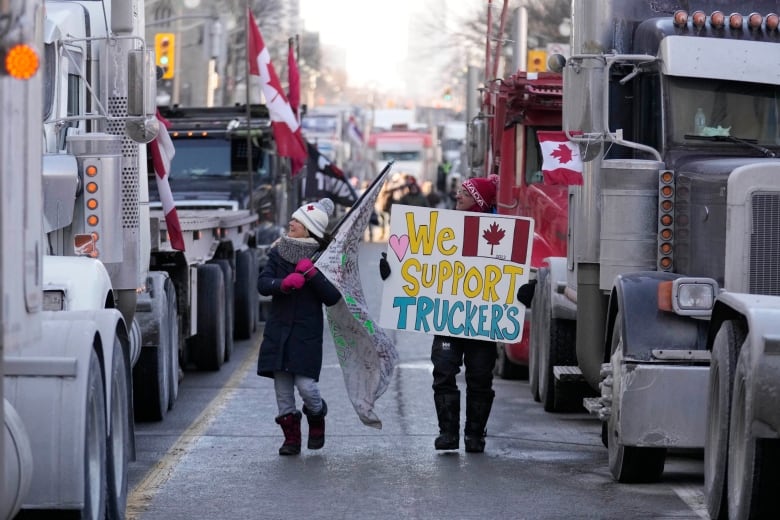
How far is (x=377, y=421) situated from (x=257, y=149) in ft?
47.0

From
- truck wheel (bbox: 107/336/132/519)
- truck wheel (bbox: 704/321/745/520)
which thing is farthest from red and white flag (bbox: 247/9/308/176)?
truck wheel (bbox: 704/321/745/520)

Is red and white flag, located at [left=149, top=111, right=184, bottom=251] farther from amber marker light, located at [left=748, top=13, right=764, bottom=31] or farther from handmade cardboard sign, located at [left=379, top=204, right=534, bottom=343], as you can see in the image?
amber marker light, located at [left=748, top=13, right=764, bottom=31]

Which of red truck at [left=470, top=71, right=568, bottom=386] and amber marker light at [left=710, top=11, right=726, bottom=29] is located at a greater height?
amber marker light at [left=710, top=11, right=726, bottom=29]

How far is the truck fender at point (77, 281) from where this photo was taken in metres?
A: 9.19

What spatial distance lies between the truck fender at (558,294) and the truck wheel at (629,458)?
125 inches

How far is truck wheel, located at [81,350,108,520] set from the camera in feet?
24.1

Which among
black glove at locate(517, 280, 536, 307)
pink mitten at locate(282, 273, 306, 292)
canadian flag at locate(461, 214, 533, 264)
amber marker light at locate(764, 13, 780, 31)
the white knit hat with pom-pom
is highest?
amber marker light at locate(764, 13, 780, 31)

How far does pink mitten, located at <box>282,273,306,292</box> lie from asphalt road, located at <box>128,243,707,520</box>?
110 centimetres

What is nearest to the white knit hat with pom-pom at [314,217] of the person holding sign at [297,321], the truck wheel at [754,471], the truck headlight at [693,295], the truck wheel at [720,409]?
the person holding sign at [297,321]

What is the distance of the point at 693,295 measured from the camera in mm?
9383

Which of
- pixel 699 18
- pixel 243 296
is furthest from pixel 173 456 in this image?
pixel 243 296

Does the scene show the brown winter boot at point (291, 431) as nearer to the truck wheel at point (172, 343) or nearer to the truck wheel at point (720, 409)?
the truck wheel at point (172, 343)

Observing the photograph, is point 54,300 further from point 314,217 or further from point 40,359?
point 314,217

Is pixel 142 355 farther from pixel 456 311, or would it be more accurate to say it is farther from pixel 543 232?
pixel 543 232
